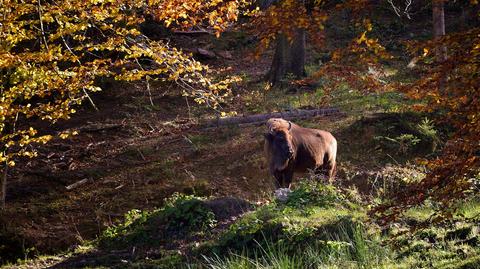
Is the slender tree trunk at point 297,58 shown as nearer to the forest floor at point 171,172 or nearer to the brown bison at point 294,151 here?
the forest floor at point 171,172

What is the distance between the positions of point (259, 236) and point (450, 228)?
2.62 metres

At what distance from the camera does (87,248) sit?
10242 mm

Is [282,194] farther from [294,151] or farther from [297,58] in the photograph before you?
[297,58]

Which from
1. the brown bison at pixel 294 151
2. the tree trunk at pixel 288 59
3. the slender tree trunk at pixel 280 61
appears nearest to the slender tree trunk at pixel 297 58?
the tree trunk at pixel 288 59

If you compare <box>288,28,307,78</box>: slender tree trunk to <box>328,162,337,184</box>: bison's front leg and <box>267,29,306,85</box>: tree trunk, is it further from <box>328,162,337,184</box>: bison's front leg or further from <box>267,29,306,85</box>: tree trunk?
<box>328,162,337,184</box>: bison's front leg

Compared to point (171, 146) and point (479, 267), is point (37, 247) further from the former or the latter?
point (479, 267)

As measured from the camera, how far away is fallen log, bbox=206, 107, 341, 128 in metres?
15.4

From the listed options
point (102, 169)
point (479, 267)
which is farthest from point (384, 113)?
point (479, 267)

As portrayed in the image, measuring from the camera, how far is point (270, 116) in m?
15.5

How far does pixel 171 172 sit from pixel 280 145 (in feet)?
10.4

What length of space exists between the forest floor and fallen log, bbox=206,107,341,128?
23 cm

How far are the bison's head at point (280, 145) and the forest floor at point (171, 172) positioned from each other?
78 centimetres

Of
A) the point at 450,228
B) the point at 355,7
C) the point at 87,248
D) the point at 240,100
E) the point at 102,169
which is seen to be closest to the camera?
the point at 355,7

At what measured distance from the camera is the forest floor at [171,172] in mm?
9828
